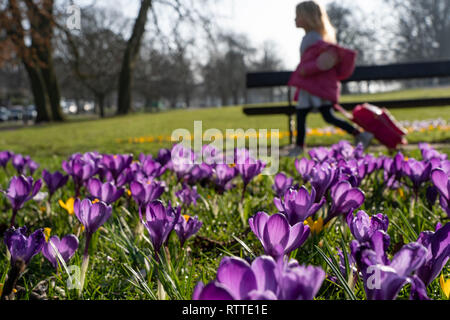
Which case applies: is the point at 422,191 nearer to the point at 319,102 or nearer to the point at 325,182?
the point at 325,182

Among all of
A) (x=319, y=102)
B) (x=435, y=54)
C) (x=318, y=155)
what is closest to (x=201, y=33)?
(x=319, y=102)

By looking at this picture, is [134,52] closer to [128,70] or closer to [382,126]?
[128,70]

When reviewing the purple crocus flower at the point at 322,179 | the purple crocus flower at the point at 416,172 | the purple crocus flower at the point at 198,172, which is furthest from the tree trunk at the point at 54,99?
the purple crocus flower at the point at 322,179

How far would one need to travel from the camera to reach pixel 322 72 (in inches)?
195

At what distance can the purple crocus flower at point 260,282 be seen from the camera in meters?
0.65

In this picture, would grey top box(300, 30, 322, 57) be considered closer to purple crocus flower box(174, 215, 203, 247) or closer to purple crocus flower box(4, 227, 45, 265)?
purple crocus flower box(174, 215, 203, 247)

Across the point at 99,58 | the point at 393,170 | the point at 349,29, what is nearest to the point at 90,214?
the point at 393,170

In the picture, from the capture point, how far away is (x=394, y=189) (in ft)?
7.61

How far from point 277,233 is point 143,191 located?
841 mm

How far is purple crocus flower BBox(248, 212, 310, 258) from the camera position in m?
0.95

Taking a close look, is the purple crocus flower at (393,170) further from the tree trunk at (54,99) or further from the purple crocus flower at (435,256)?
the tree trunk at (54,99)

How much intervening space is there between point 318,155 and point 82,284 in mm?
1685

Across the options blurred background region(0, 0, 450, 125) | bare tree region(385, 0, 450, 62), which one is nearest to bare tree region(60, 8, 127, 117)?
blurred background region(0, 0, 450, 125)
